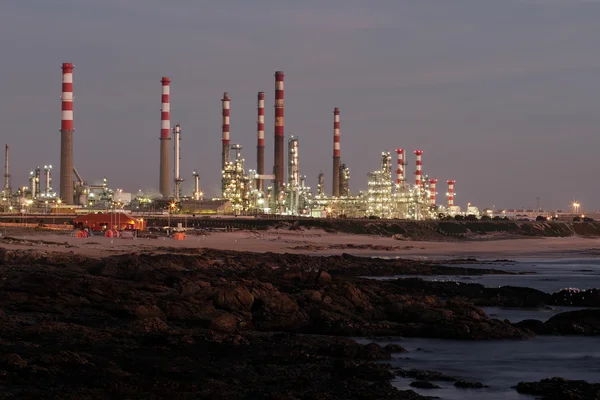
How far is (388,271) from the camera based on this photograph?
117ft

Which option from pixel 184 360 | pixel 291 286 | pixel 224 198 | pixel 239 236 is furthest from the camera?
pixel 224 198

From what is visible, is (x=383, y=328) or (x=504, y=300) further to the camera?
(x=504, y=300)

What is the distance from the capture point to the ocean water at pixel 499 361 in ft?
46.1

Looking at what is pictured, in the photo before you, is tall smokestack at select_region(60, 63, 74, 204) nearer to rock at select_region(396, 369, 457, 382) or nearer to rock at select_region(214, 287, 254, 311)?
rock at select_region(214, 287, 254, 311)

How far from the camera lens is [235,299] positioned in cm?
1906

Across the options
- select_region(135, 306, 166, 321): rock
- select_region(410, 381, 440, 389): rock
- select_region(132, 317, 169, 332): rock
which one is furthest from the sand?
select_region(410, 381, 440, 389): rock

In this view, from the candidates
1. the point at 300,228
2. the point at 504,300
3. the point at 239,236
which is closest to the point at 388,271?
the point at 504,300

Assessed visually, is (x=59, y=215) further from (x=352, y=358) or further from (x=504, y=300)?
(x=352, y=358)

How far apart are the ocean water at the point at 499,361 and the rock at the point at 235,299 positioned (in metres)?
2.51

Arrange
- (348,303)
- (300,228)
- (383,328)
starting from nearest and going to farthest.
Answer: (383,328)
(348,303)
(300,228)

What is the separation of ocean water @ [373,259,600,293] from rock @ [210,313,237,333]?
16157 mm

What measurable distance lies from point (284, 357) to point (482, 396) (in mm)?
2857

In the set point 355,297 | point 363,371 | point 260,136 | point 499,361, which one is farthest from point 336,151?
point 363,371

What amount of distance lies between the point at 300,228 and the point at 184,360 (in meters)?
62.2
